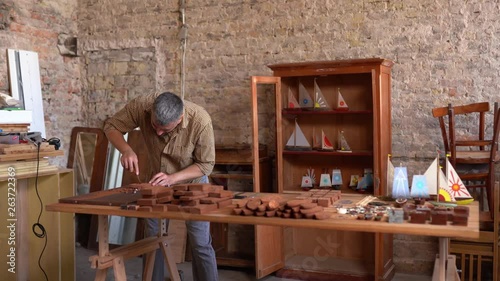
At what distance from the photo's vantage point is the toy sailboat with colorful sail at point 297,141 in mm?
5132

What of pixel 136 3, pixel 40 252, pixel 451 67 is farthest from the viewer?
pixel 136 3

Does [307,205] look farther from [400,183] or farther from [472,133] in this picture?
[472,133]

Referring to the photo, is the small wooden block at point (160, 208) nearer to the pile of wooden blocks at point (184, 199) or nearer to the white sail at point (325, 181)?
the pile of wooden blocks at point (184, 199)

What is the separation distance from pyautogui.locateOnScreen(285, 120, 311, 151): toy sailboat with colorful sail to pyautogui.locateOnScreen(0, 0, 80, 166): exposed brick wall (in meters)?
2.70

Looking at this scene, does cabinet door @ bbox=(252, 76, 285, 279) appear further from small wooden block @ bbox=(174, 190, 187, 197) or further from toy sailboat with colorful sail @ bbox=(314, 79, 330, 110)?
small wooden block @ bbox=(174, 190, 187, 197)

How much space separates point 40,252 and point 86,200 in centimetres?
139

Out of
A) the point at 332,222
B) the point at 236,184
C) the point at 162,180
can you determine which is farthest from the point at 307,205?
the point at 236,184

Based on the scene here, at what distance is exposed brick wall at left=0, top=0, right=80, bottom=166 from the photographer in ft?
18.1

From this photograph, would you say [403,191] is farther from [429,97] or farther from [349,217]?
[429,97]

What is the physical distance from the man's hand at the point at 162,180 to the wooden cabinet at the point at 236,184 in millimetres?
1585

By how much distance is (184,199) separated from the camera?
315 cm

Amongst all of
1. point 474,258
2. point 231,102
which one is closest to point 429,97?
point 474,258

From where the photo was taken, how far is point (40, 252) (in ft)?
14.6

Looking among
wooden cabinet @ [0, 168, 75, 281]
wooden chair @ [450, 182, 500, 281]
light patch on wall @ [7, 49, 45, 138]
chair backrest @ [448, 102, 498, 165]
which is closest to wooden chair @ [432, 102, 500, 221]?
chair backrest @ [448, 102, 498, 165]
